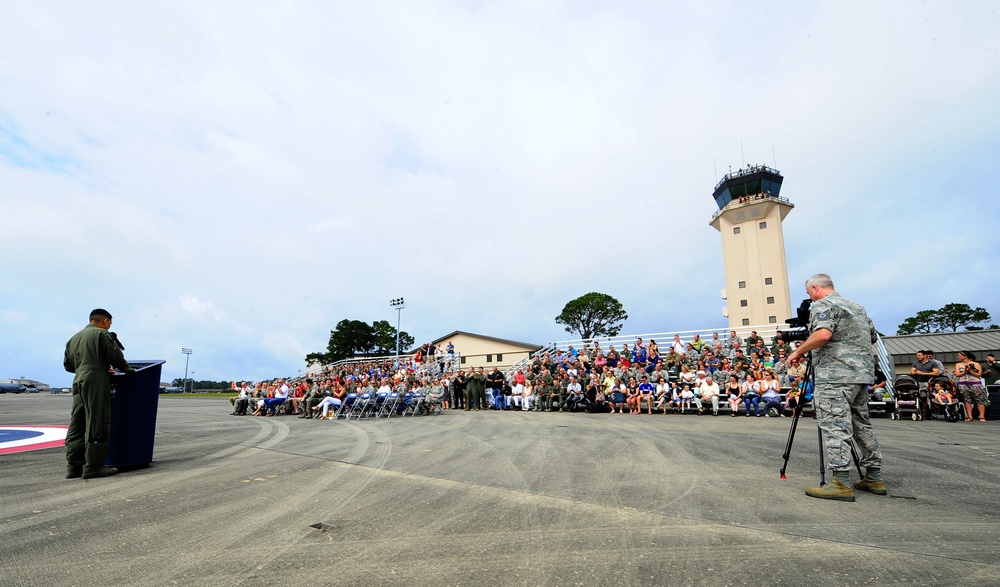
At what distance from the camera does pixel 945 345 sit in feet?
98.6

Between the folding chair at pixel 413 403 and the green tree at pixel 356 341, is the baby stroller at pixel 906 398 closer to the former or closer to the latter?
the folding chair at pixel 413 403

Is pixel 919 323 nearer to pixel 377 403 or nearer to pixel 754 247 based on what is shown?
pixel 754 247

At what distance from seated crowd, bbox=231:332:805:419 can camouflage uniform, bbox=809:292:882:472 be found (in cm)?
888

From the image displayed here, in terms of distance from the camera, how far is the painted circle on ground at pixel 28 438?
723 centimetres

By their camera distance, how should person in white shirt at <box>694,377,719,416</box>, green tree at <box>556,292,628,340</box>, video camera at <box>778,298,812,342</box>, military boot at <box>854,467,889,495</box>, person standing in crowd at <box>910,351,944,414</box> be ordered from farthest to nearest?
green tree at <box>556,292,628,340</box>
person in white shirt at <box>694,377,719,416</box>
person standing in crowd at <box>910,351,944,414</box>
video camera at <box>778,298,812,342</box>
military boot at <box>854,467,889,495</box>

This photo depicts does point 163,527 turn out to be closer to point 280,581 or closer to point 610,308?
point 280,581

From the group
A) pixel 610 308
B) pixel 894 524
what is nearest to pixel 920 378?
pixel 894 524

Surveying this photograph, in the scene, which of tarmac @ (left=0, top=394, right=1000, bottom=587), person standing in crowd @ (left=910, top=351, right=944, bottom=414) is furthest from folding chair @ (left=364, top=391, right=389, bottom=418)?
person standing in crowd @ (left=910, top=351, right=944, bottom=414)

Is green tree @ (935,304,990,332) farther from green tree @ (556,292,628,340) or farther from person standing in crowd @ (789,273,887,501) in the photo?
person standing in crowd @ (789,273,887,501)

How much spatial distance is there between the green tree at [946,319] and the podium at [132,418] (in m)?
83.8

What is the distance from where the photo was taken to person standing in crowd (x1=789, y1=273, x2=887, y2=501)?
4.19 m

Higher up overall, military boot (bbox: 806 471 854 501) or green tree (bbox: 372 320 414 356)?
green tree (bbox: 372 320 414 356)

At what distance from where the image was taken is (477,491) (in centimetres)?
435

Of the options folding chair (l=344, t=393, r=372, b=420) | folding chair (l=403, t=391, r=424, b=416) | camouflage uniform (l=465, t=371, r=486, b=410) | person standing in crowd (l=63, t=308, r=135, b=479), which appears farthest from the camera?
camouflage uniform (l=465, t=371, r=486, b=410)
